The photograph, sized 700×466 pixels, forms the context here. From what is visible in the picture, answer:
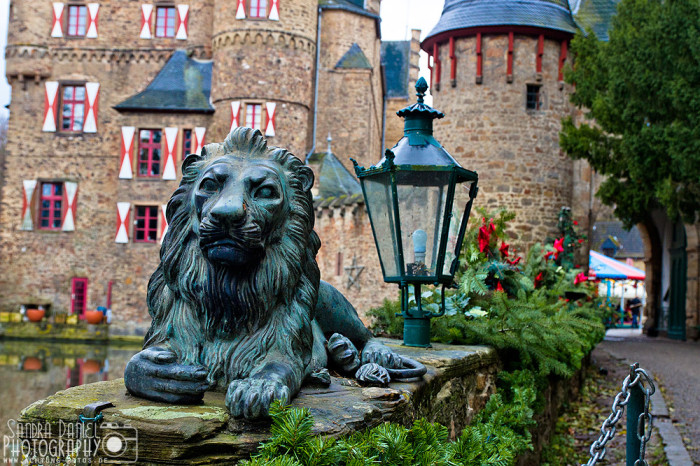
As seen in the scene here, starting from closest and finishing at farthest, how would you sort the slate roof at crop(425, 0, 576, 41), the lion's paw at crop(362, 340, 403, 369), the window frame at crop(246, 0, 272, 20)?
the lion's paw at crop(362, 340, 403, 369), the slate roof at crop(425, 0, 576, 41), the window frame at crop(246, 0, 272, 20)

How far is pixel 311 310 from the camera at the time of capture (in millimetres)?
2758

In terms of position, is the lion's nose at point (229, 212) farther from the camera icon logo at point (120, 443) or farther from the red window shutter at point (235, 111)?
the red window shutter at point (235, 111)

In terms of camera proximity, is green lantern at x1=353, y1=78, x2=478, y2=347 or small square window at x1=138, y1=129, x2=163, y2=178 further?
small square window at x1=138, y1=129, x2=163, y2=178

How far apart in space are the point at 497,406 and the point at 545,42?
674 inches

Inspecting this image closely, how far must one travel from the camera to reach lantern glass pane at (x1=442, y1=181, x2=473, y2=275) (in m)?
4.92

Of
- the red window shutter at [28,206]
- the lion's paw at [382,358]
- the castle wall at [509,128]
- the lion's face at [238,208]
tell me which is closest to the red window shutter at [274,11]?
the castle wall at [509,128]

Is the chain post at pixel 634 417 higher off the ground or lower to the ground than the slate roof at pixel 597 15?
lower

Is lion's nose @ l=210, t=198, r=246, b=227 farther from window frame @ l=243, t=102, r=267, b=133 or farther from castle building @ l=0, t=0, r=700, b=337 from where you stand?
window frame @ l=243, t=102, r=267, b=133

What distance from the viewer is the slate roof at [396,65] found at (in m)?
42.4

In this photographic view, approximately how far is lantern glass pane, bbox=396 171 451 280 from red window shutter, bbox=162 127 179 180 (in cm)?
2592

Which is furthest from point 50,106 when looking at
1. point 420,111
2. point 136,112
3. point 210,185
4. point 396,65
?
point 210,185

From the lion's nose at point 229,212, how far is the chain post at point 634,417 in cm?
155

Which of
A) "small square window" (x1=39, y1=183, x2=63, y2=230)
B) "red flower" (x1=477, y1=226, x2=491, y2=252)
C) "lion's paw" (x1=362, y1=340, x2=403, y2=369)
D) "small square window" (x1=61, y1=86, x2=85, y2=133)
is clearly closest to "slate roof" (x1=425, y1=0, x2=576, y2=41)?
"red flower" (x1=477, y1=226, x2=491, y2=252)

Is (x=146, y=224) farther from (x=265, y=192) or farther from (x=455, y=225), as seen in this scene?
(x=265, y=192)
